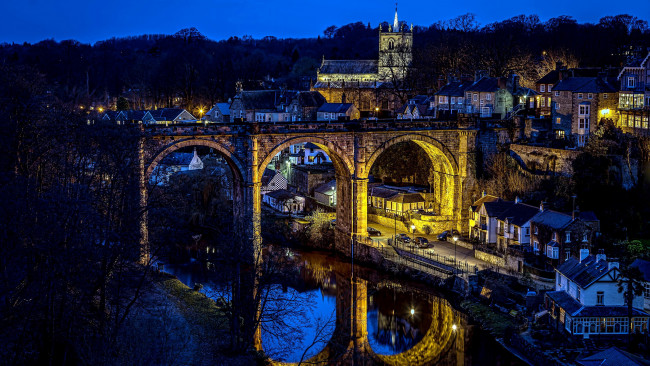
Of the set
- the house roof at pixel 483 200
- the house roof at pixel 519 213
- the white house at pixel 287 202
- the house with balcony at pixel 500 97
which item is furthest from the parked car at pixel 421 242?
the house with balcony at pixel 500 97

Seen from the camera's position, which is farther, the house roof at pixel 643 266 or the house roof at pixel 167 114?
the house roof at pixel 167 114

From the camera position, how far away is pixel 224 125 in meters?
40.0

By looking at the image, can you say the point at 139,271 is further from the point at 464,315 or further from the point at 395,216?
the point at 395,216

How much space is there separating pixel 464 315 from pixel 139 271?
15.0 meters

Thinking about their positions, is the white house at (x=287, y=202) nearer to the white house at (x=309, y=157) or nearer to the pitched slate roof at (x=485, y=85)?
the white house at (x=309, y=157)

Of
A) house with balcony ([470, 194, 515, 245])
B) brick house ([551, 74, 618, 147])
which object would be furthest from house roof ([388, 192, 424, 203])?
brick house ([551, 74, 618, 147])

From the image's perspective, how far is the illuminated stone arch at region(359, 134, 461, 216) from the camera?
44.2m

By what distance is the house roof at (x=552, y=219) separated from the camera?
1375 inches

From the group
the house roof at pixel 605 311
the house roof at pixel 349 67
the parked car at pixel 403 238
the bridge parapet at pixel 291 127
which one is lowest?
the house roof at pixel 605 311

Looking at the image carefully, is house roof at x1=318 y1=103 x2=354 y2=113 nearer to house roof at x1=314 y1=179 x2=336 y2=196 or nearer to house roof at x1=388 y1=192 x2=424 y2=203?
house roof at x1=314 y1=179 x2=336 y2=196

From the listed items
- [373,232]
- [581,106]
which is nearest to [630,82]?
[581,106]

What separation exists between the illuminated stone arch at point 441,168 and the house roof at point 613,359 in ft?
67.1

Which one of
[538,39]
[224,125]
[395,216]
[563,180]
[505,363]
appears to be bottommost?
[505,363]

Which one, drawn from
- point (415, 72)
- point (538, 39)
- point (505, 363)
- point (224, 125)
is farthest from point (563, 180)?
point (538, 39)
